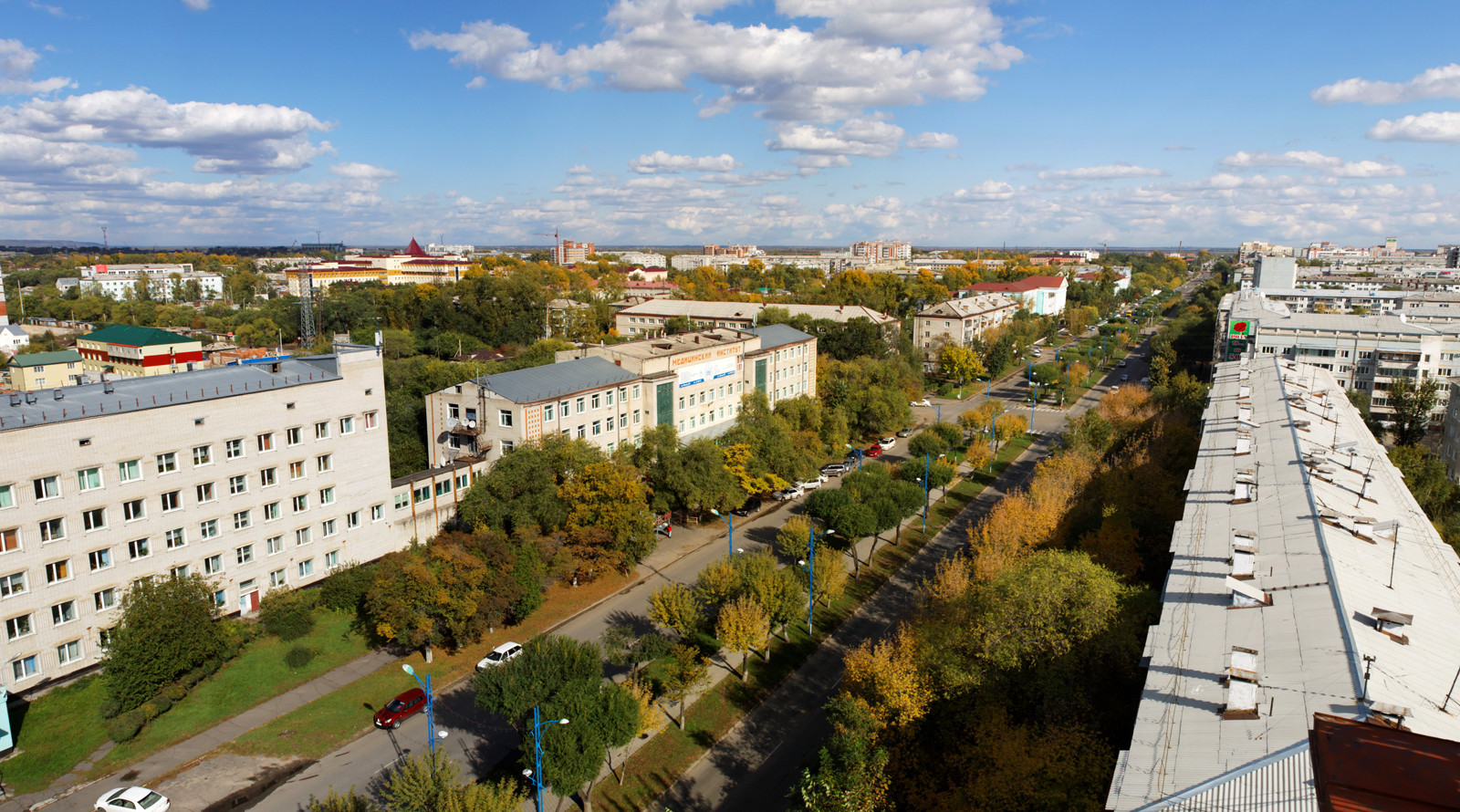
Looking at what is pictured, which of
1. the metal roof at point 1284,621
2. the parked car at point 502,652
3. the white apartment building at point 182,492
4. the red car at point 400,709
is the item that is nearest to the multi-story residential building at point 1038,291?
the metal roof at point 1284,621

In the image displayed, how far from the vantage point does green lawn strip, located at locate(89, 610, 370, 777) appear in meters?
21.0

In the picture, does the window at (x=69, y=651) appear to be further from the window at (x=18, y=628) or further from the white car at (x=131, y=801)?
the white car at (x=131, y=801)

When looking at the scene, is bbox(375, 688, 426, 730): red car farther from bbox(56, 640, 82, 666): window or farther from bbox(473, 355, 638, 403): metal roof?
A: bbox(473, 355, 638, 403): metal roof

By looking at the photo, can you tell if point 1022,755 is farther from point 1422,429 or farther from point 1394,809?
point 1422,429

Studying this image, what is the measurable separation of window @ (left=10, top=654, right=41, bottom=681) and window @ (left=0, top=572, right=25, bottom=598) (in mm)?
1984

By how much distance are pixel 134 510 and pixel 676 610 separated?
57.9ft

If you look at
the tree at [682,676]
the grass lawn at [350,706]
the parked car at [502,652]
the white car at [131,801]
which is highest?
the tree at [682,676]

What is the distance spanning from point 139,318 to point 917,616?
105 m

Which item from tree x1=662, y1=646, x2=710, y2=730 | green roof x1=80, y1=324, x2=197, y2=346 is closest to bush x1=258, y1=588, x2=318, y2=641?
tree x1=662, y1=646, x2=710, y2=730

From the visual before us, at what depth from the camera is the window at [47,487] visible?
22.1 meters

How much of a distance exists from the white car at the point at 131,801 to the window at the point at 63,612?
6861 mm

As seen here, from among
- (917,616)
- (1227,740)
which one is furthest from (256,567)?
(1227,740)

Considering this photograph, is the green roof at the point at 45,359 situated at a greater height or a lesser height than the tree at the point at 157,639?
greater

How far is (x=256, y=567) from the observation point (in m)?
27.4
